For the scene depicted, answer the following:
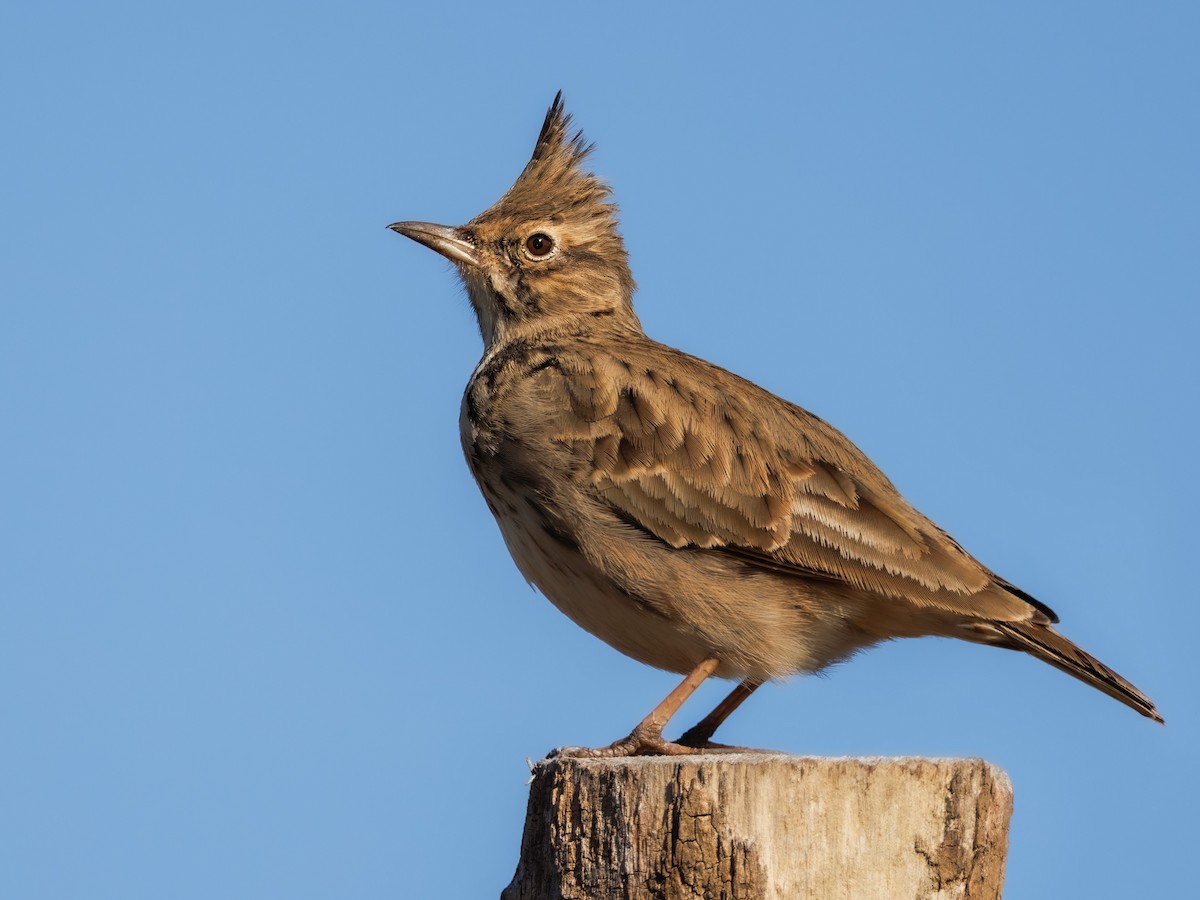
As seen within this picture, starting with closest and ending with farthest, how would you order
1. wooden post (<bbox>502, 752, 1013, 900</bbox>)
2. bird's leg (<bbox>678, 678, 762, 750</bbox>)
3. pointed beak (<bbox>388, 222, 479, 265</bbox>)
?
wooden post (<bbox>502, 752, 1013, 900</bbox>) → bird's leg (<bbox>678, 678, 762, 750</bbox>) → pointed beak (<bbox>388, 222, 479, 265</bbox>)

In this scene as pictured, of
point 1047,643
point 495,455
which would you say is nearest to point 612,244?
point 495,455

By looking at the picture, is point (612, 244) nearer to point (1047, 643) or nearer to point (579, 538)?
point (579, 538)

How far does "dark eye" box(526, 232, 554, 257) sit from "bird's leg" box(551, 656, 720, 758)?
10.1 feet

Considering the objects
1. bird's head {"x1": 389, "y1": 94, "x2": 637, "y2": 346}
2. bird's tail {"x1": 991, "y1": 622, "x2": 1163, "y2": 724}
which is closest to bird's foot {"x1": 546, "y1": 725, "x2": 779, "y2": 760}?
bird's tail {"x1": 991, "y1": 622, "x2": 1163, "y2": 724}

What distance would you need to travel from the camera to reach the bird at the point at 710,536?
754cm

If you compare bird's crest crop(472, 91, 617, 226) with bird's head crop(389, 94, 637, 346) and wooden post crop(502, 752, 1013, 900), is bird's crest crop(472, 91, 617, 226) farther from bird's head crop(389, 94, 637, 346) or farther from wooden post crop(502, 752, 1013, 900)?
wooden post crop(502, 752, 1013, 900)

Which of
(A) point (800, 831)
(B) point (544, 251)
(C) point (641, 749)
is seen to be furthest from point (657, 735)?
(B) point (544, 251)

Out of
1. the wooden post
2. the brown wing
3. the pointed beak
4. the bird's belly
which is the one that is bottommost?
the wooden post

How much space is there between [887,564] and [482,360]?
10.0 feet

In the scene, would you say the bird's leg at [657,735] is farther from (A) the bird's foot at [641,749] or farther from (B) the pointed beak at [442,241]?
(B) the pointed beak at [442,241]

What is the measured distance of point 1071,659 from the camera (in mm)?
7305

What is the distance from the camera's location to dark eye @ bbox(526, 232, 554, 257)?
961cm

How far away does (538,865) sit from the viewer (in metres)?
6.00

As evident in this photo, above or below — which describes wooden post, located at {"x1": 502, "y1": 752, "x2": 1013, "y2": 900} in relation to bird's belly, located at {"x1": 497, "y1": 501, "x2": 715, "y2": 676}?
below
